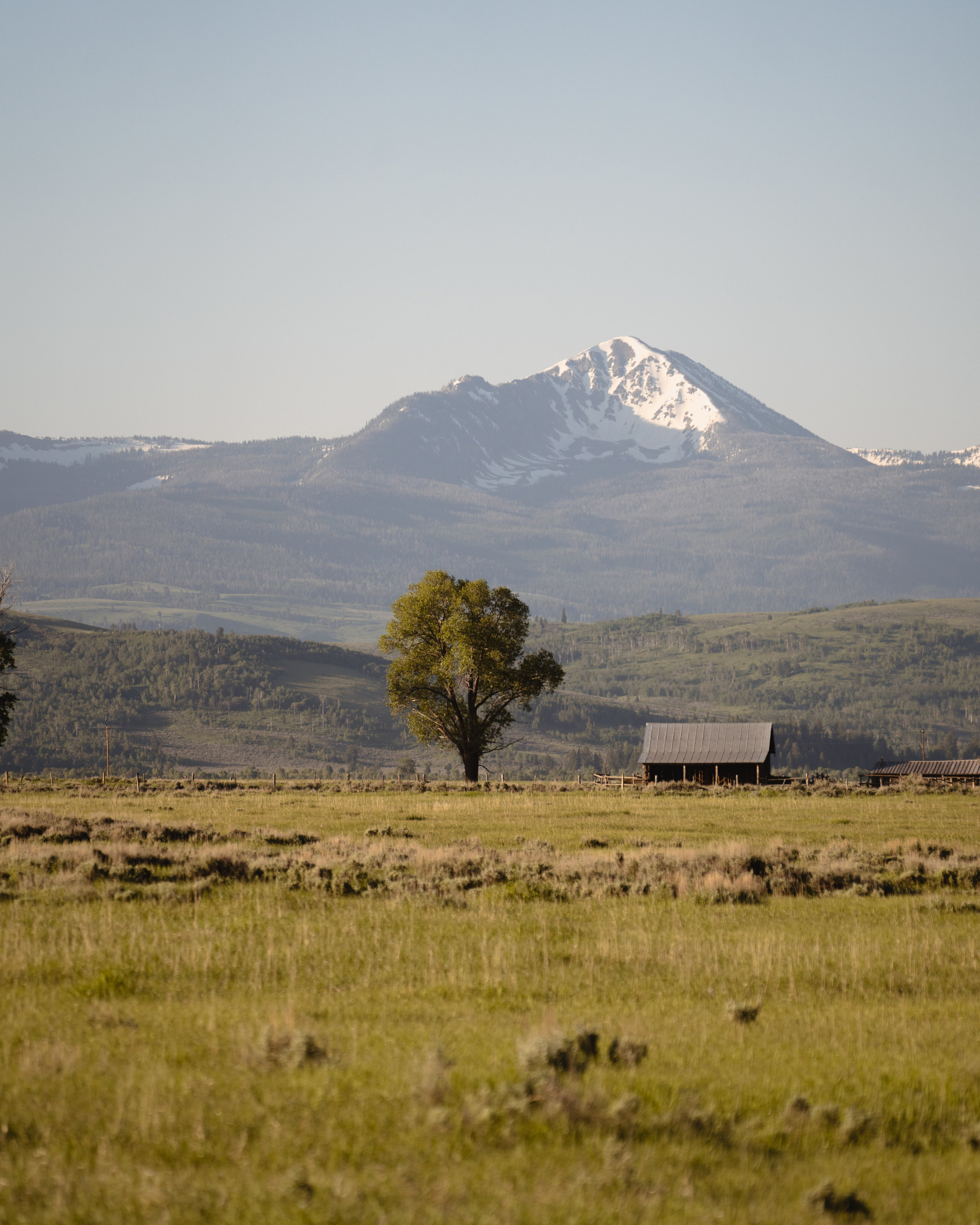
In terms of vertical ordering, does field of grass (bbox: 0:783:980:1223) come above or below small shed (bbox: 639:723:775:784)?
above

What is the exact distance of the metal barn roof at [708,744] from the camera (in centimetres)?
8725

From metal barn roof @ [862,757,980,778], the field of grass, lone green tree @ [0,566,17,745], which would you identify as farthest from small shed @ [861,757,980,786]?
the field of grass

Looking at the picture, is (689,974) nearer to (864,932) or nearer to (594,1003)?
(594,1003)

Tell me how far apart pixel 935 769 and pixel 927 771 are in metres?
1.13

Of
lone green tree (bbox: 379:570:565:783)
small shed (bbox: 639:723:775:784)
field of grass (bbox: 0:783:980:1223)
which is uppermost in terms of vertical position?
lone green tree (bbox: 379:570:565:783)

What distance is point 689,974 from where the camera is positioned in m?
13.2

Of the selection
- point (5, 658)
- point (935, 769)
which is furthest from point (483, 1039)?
point (935, 769)

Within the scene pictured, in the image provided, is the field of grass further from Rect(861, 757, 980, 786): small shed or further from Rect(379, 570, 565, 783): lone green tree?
Rect(861, 757, 980, 786): small shed

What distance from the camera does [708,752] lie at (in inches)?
3511

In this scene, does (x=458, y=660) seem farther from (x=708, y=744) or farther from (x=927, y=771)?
(x=927, y=771)

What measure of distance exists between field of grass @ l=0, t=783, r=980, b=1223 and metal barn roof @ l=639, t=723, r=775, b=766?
6531 cm

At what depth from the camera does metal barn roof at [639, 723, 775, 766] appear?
286ft

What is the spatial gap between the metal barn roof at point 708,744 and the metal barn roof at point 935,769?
21186 mm

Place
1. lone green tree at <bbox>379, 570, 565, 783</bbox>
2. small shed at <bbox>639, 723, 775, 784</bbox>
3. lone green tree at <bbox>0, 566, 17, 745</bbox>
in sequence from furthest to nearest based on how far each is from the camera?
small shed at <bbox>639, 723, 775, 784</bbox> → lone green tree at <bbox>379, 570, 565, 783</bbox> → lone green tree at <bbox>0, 566, 17, 745</bbox>
